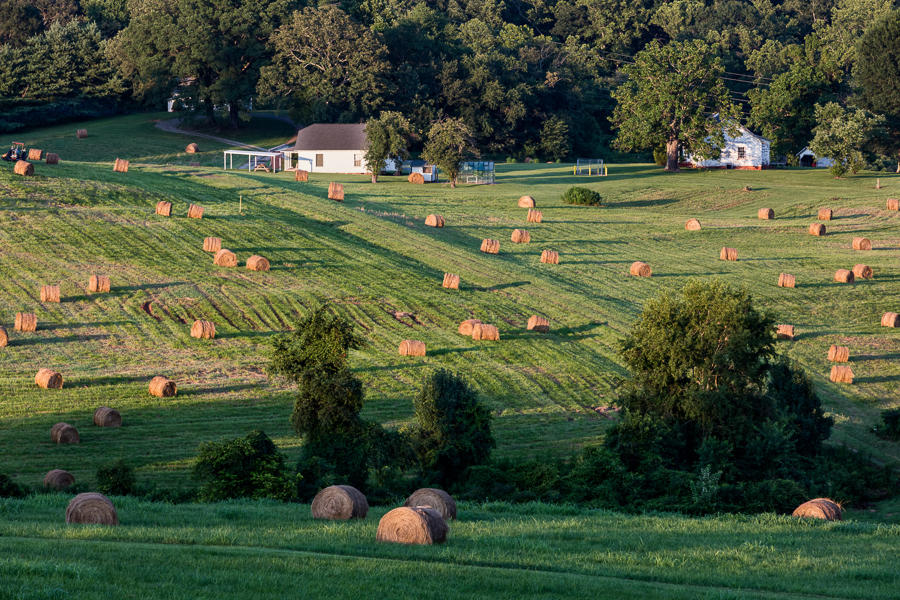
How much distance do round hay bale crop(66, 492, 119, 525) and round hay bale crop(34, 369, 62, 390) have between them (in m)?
17.9

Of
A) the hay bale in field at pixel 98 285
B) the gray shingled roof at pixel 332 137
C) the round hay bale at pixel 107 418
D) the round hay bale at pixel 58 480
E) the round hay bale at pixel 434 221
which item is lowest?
the round hay bale at pixel 58 480

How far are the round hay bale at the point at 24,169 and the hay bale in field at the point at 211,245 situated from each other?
16432 millimetres

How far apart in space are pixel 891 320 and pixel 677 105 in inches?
2284

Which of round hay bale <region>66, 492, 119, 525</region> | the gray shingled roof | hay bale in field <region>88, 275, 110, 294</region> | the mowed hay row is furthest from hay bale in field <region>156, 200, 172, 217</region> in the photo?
round hay bale <region>66, 492, 119, 525</region>

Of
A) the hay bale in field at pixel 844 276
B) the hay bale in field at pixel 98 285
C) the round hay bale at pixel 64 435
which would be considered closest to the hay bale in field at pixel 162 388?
the round hay bale at pixel 64 435

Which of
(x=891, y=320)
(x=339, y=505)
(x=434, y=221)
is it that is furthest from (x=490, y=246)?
(x=339, y=505)

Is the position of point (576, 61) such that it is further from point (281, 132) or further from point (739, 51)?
point (281, 132)

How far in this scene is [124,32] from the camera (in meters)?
119

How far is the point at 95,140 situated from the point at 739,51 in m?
90.6

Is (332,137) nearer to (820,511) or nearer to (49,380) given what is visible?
(49,380)

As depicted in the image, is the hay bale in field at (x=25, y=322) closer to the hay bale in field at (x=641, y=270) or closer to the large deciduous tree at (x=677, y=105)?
the hay bale in field at (x=641, y=270)

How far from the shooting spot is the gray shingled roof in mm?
101625

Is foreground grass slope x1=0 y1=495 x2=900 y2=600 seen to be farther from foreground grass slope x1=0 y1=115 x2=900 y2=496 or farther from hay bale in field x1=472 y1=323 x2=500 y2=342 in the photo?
hay bale in field x1=472 y1=323 x2=500 y2=342

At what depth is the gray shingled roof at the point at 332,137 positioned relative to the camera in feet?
333
